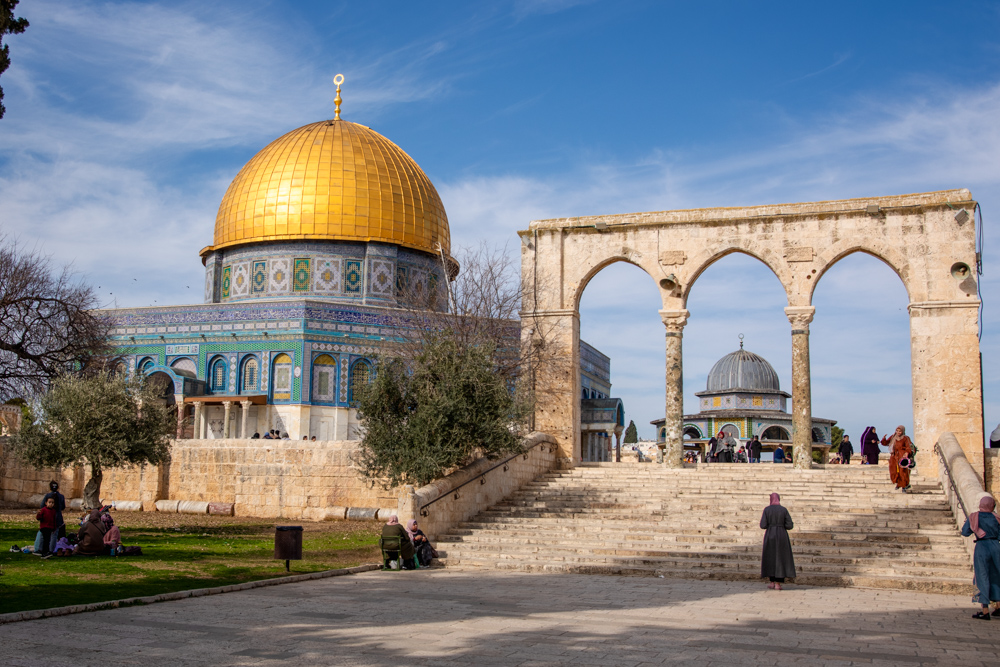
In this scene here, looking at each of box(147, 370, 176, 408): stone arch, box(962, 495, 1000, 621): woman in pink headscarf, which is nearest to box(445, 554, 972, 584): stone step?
box(962, 495, 1000, 621): woman in pink headscarf

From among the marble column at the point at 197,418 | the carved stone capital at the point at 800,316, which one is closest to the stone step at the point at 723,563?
the carved stone capital at the point at 800,316

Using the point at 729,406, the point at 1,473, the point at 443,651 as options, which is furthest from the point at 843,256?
the point at 729,406

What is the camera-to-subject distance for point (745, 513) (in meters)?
13.8

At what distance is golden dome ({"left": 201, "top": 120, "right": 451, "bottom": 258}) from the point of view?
1396 inches

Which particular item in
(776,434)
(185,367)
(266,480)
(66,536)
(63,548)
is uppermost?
(185,367)

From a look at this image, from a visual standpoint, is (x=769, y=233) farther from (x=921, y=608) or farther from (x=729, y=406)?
(x=729, y=406)

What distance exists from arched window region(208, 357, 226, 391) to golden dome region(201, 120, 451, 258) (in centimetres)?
535

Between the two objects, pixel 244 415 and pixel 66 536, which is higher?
pixel 244 415

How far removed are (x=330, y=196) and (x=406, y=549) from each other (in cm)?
2564

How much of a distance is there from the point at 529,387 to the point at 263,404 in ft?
51.9

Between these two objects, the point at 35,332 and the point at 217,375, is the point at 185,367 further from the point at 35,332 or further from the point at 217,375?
the point at 35,332

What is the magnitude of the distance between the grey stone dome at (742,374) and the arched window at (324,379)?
1636 centimetres

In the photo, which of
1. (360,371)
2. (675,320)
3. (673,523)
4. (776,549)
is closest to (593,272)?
(675,320)

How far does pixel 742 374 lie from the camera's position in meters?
39.2
